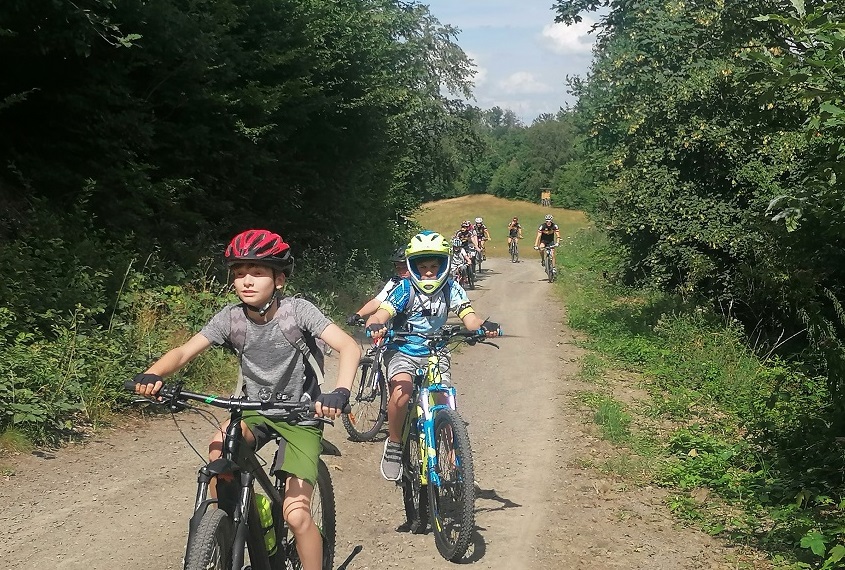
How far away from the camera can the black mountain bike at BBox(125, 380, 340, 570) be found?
11.3ft

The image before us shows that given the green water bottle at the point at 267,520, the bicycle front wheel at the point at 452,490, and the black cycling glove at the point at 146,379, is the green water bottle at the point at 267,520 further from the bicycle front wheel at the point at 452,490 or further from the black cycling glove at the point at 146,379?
the bicycle front wheel at the point at 452,490

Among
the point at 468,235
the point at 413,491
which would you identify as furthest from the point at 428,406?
the point at 468,235

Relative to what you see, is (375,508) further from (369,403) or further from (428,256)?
(369,403)

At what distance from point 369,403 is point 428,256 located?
3.22 m

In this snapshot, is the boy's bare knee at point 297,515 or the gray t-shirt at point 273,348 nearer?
the boy's bare knee at point 297,515

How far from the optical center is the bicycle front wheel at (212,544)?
3.37 m

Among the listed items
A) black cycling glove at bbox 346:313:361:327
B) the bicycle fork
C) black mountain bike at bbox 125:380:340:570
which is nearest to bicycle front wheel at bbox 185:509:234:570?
black mountain bike at bbox 125:380:340:570

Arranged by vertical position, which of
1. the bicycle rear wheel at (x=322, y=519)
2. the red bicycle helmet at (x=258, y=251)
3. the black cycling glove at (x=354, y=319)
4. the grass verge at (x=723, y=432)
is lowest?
the grass verge at (x=723, y=432)

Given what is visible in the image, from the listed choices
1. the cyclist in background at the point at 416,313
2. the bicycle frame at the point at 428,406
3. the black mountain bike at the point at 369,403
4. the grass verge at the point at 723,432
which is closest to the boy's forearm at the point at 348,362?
the bicycle frame at the point at 428,406

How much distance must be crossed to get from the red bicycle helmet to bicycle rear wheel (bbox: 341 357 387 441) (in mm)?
4501

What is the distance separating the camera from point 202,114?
13.2 meters

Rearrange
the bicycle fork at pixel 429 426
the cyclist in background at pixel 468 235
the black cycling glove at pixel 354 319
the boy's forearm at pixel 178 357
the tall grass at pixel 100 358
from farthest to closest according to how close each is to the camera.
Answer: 1. the cyclist in background at pixel 468 235
2. the tall grass at pixel 100 358
3. the black cycling glove at pixel 354 319
4. the bicycle fork at pixel 429 426
5. the boy's forearm at pixel 178 357

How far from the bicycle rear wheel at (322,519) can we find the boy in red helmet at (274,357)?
23 centimetres

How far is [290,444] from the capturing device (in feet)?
13.4
